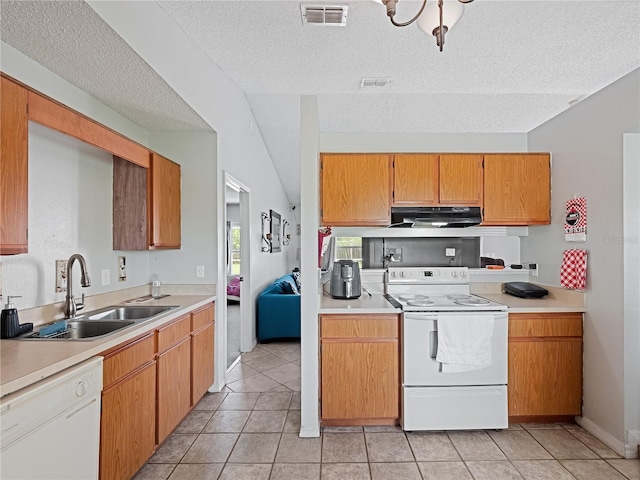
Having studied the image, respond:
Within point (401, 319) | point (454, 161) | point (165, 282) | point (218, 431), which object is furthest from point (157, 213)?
point (454, 161)

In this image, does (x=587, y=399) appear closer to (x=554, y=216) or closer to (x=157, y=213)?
(x=554, y=216)

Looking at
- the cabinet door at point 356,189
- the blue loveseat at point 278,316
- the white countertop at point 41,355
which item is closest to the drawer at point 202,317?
the white countertop at point 41,355

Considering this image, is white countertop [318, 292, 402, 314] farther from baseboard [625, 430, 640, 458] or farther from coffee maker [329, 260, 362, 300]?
baseboard [625, 430, 640, 458]

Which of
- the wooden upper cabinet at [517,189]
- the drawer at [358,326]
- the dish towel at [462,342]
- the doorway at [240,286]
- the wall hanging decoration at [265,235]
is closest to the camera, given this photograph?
the dish towel at [462,342]

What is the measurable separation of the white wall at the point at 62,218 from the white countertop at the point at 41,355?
0.43m

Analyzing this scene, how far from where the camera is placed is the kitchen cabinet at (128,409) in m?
1.57

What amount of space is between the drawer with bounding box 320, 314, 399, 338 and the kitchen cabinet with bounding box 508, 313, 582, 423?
905 mm

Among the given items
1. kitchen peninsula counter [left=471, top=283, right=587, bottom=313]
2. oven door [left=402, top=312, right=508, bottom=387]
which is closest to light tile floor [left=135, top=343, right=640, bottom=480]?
oven door [left=402, top=312, right=508, bottom=387]

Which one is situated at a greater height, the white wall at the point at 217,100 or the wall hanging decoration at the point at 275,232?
the white wall at the point at 217,100

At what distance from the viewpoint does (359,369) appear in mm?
2387

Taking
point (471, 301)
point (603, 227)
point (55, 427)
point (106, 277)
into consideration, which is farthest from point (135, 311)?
point (603, 227)

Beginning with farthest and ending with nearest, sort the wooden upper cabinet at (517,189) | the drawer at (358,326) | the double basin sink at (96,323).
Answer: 1. the wooden upper cabinet at (517,189)
2. the drawer at (358,326)
3. the double basin sink at (96,323)

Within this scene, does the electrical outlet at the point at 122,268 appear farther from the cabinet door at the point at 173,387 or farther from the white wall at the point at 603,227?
the white wall at the point at 603,227

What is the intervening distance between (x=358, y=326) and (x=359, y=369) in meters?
0.31
